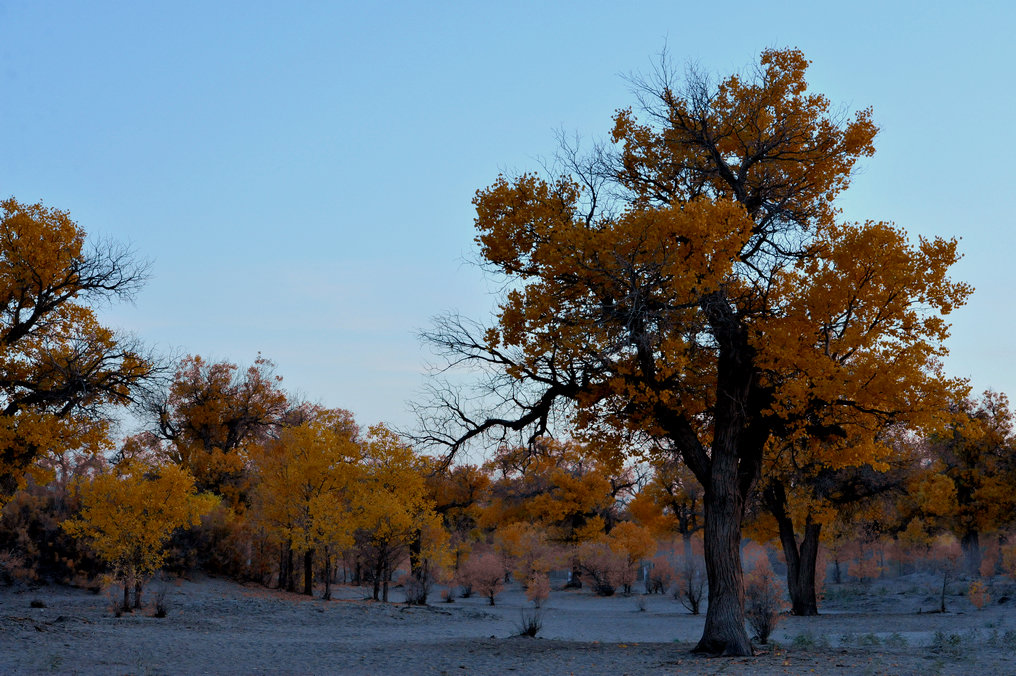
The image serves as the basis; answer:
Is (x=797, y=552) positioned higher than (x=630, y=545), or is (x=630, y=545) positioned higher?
(x=797, y=552)

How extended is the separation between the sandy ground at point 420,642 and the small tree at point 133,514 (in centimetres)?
146

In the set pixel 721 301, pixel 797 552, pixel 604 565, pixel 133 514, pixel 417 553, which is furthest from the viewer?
pixel 604 565

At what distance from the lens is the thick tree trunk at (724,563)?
1204 centimetres

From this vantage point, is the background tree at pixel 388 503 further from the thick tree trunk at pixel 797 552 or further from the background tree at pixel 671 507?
the background tree at pixel 671 507

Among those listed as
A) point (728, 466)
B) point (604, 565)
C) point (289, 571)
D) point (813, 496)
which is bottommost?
point (604, 565)

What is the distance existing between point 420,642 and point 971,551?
32260mm

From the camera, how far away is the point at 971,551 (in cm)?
3638

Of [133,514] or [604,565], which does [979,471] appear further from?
[133,514]

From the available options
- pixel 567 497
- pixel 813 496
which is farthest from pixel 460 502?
pixel 813 496

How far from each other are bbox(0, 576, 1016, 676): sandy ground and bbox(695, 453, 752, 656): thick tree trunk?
47 centimetres

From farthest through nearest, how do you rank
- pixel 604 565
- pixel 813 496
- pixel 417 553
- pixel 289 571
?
pixel 604 565 → pixel 289 571 → pixel 417 553 → pixel 813 496

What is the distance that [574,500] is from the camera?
44969 mm

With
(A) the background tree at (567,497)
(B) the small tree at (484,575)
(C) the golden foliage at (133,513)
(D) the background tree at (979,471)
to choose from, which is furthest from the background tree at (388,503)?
(D) the background tree at (979,471)

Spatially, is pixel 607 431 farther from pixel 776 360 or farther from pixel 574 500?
pixel 574 500
